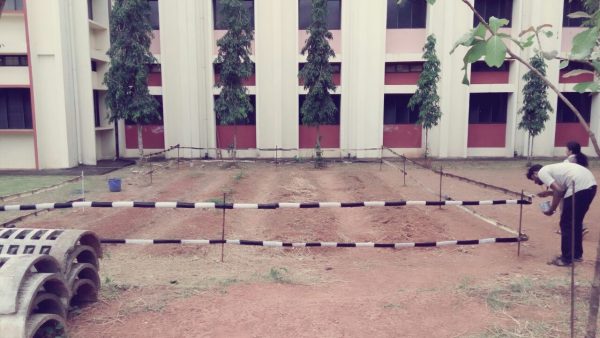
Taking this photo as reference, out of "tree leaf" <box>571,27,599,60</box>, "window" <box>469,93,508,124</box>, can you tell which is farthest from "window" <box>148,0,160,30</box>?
"tree leaf" <box>571,27,599,60</box>

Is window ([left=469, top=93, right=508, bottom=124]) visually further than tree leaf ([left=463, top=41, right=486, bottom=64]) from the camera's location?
Yes

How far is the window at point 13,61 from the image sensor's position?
59.3 feet

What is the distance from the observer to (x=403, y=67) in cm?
2308

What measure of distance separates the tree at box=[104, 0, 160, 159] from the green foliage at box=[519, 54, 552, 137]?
56.0 ft

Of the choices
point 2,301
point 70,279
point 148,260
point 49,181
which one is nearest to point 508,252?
point 148,260

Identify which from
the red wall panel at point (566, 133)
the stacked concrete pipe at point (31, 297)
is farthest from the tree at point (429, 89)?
the stacked concrete pipe at point (31, 297)

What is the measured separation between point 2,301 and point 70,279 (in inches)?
40.4

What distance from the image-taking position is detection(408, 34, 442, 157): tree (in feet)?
66.6

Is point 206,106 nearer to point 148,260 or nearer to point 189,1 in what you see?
point 189,1

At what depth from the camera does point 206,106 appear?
75.1 feet

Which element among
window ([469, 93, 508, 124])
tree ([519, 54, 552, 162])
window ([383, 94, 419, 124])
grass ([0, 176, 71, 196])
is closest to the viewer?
grass ([0, 176, 71, 196])

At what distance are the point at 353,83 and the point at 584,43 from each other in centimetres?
2077

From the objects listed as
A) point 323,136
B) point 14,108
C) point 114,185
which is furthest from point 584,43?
point 14,108

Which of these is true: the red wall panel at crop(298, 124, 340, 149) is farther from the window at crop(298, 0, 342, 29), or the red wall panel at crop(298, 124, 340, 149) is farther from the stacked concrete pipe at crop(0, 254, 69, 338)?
the stacked concrete pipe at crop(0, 254, 69, 338)
